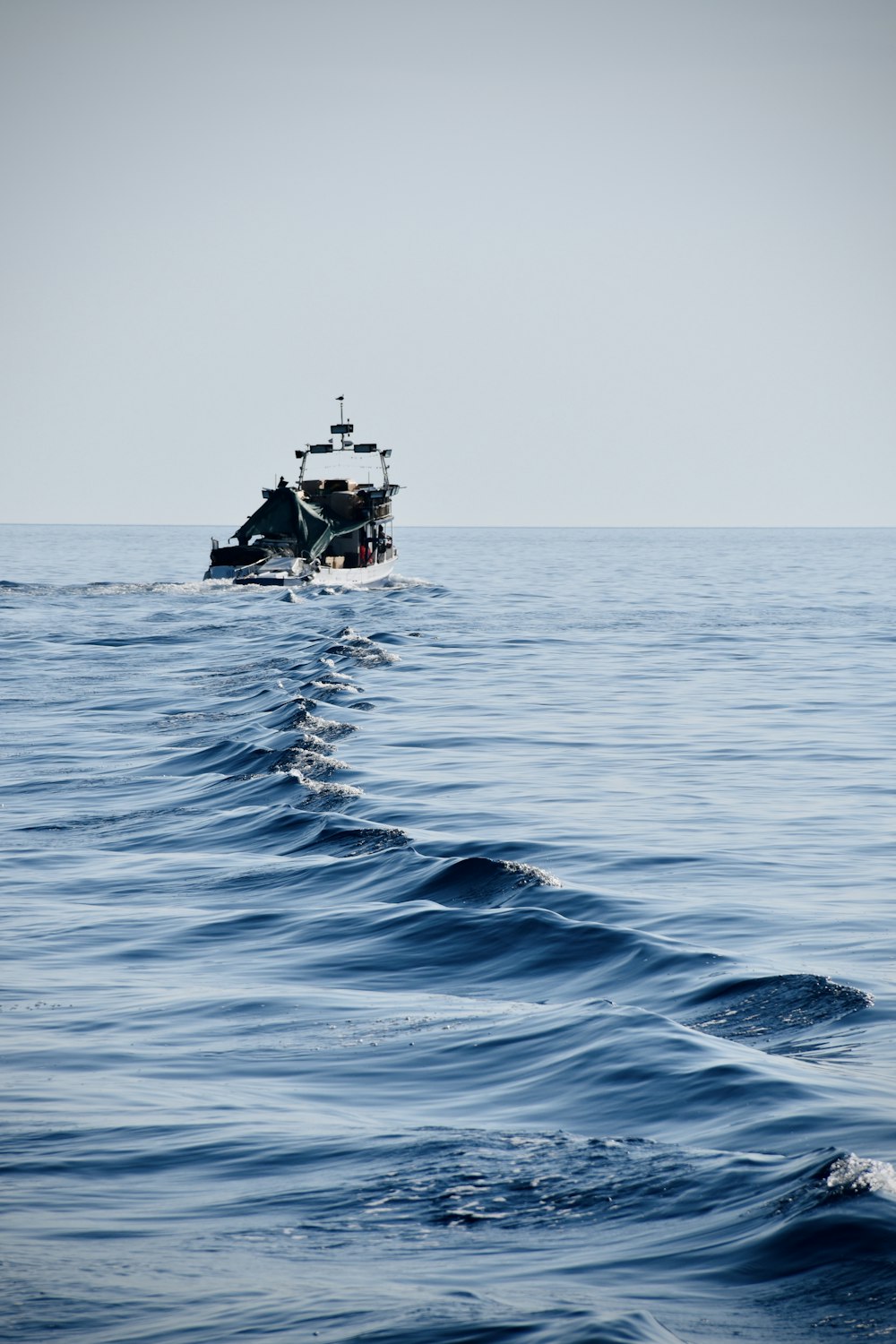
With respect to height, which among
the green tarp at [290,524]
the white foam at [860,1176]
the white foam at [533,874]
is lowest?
the white foam at [533,874]

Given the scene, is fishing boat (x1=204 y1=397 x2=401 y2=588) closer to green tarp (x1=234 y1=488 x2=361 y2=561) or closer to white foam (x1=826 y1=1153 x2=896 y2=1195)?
green tarp (x1=234 y1=488 x2=361 y2=561)

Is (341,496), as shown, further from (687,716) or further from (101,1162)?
(101,1162)

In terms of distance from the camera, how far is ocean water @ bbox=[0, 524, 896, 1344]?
5664mm

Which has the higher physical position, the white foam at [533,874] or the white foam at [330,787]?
the white foam at [533,874]

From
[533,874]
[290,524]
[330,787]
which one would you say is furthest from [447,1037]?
[290,524]

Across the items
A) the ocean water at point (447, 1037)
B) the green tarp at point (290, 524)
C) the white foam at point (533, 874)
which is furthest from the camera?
the green tarp at point (290, 524)

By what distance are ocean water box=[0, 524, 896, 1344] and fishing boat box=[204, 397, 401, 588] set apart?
4666cm

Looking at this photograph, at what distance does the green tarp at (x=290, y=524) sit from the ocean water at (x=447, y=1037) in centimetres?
4676

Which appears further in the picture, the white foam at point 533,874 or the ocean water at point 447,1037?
the white foam at point 533,874

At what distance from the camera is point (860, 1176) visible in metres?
6.20

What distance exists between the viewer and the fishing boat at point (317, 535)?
71.0m

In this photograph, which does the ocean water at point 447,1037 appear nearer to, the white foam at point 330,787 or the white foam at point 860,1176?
the white foam at point 860,1176

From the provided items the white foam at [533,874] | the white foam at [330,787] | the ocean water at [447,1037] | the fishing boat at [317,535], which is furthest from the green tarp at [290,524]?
the white foam at [533,874]

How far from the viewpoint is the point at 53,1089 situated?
26.0 ft
